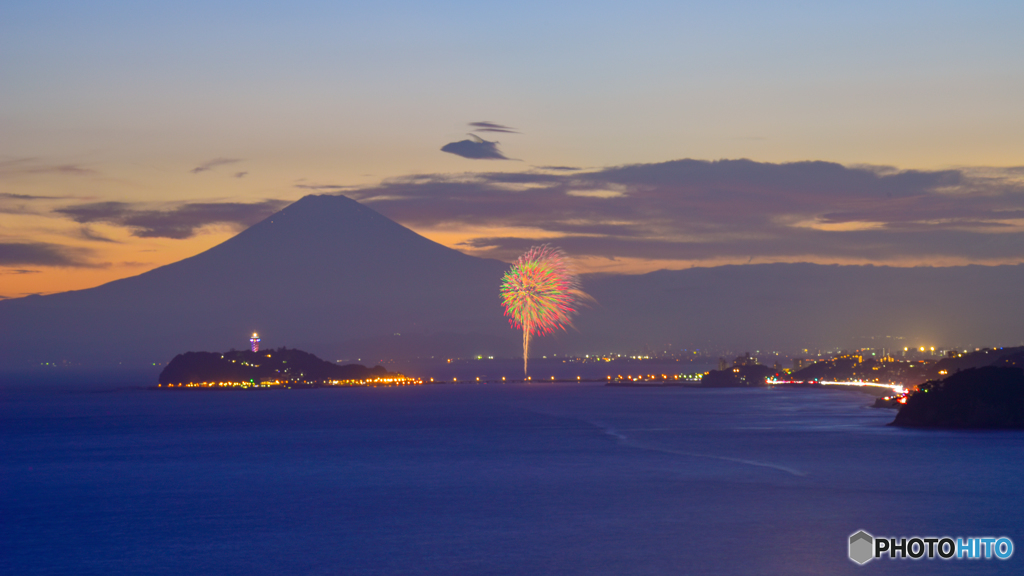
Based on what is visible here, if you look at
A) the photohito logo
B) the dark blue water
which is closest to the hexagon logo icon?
the photohito logo

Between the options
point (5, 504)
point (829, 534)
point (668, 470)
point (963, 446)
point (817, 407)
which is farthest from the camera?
point (817, 407)

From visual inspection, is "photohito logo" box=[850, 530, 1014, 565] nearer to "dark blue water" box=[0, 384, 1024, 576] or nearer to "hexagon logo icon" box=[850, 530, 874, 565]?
"hexagon logo icon" box=[850, 530, 874, 565]

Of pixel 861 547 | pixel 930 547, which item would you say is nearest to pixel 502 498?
pixel 861 547

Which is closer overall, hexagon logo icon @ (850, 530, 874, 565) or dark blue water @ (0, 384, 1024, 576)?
hexagon logo icon @ (850, 530, 874, 565)

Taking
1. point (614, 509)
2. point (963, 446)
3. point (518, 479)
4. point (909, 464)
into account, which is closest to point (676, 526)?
point (614, 509)

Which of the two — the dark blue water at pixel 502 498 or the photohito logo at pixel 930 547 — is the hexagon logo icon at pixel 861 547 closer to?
the photohito logo at pixel 930 547

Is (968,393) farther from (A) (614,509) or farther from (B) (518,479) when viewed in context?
(A) (614,509)

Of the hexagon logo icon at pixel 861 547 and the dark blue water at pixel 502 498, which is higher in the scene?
the hexagon logo icon at pixel 861 547

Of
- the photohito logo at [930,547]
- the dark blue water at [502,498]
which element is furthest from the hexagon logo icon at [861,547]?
the dark blue water at [502,498]
